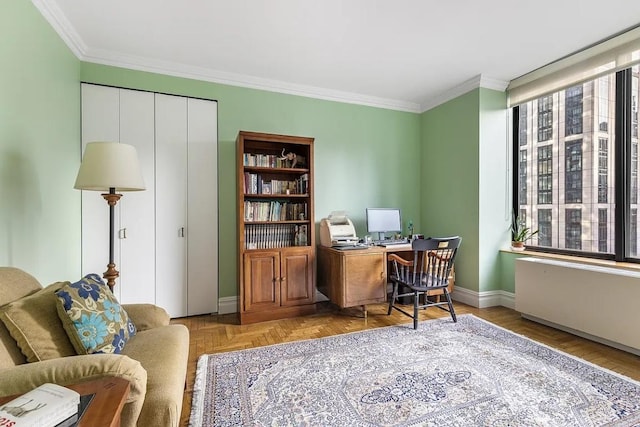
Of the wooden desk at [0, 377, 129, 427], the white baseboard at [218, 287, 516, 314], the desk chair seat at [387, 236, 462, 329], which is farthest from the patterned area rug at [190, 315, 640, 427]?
the white baseboard at [218, 287, 516, 314]

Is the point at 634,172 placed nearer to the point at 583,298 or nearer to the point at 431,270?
the point at 583,298

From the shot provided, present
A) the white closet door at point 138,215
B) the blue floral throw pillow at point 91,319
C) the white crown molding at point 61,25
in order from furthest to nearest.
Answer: the white closet door at point 138,215, the white crown molding at point 61,25, the blue floral throw pillow at point 91,319

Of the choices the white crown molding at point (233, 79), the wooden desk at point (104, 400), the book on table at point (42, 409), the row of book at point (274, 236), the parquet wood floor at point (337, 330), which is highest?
the white crown molding at point (233, 79)

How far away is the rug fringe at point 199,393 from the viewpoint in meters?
1.61

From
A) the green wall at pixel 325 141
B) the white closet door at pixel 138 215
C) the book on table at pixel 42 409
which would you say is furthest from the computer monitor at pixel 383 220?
the book on table at pixel 42 409

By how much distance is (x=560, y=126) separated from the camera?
3.22m

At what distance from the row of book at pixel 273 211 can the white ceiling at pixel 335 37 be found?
4.55 ft

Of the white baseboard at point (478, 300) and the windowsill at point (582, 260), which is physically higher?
the windowsill at point (582, 260)

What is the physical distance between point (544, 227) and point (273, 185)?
3124 millimetres

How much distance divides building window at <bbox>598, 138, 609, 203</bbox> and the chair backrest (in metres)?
1.41

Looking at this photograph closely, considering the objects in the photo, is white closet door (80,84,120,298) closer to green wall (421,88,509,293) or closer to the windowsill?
green wall (421,88,509,293)

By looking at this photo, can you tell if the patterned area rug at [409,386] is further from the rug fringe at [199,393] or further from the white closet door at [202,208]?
the white closet door at [202,208]

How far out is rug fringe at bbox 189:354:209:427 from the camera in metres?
1.61

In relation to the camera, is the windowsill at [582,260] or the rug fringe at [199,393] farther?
the windowsill at [582,260]
